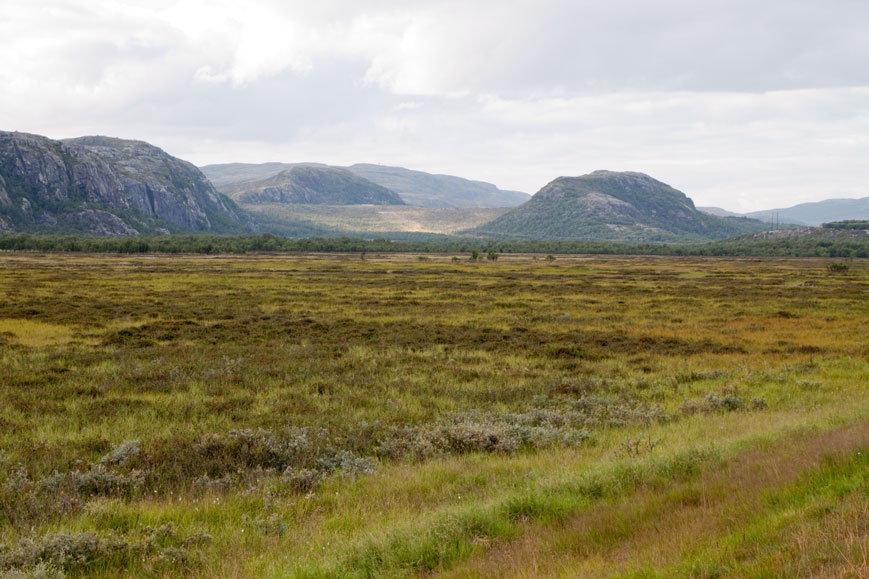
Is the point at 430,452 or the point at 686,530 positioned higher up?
the point at 686,530

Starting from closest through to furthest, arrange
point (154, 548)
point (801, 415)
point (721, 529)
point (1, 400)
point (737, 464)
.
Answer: point (721, 529) → point (154, 548) → point (737, 464) → point (801, 415) → point (1, 400)

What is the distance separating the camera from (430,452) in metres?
12.1

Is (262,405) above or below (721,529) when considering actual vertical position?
below

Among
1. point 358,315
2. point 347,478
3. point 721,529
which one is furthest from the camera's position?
point 358,315

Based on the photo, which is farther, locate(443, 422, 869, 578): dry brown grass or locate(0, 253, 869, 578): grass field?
locate(0, 253, 869, 578): grass field

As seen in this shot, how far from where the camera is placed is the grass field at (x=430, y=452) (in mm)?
6492

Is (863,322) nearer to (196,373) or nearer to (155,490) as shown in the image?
(196,373)

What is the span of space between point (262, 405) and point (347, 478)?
635 cm

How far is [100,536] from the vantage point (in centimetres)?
746

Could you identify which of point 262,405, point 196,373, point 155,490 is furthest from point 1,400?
point 155,490

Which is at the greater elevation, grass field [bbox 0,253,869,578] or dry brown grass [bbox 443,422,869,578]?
dry brown grass [bbox 443,422,869,578]

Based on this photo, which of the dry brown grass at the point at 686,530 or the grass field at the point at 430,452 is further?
the grass field at the point at 430,452

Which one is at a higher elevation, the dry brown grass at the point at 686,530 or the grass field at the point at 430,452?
the dry brown grass at the point at 686,530

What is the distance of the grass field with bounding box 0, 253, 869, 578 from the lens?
21.3ft
